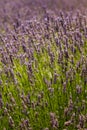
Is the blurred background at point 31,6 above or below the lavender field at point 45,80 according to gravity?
below

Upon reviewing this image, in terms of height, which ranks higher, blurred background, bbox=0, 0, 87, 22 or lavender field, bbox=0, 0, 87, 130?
lavender field, bbox=0, 0, 87, 130

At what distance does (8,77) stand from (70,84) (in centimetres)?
60

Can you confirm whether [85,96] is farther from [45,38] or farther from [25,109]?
[45,38]

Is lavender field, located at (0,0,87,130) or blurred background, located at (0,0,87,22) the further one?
blurred background, located at (0,0,87,22)

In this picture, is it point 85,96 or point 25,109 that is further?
point 85,96

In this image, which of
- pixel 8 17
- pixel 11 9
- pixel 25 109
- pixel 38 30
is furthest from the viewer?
pixel 11 9

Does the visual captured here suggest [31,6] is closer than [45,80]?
No

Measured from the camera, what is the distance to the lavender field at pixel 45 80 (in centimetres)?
277

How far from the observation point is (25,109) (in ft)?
8.82

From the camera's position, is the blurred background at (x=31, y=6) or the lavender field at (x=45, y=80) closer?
the lavender field at (x=45, y=80)

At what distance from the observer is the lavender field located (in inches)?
109

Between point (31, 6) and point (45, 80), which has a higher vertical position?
point (45, 80)

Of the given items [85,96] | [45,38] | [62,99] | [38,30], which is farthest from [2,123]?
[38,30]

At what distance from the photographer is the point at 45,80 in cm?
299
